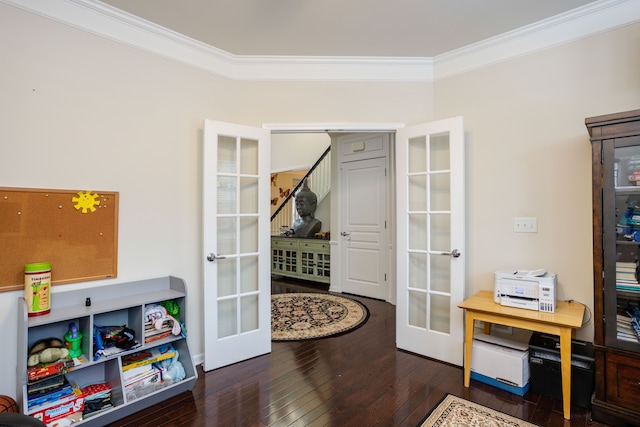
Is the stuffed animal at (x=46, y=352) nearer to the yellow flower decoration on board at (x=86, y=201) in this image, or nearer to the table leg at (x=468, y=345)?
the yellow flower decoration on board at (x=86, y=201)

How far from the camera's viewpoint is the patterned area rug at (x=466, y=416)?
202 centimetres

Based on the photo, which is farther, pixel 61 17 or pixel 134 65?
pixel 134 65

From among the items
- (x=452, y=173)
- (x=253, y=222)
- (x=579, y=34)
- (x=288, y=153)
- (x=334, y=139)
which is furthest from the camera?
(x=288, y=153)

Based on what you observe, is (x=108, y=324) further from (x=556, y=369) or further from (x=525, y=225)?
(x=525, y=225)

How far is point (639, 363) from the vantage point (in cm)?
194

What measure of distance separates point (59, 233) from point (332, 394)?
2125 mm

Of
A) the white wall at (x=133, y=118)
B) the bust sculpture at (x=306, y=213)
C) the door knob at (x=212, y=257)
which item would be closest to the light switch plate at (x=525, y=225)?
the white wall at (x=133, y=118)

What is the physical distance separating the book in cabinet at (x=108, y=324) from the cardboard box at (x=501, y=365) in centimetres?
210

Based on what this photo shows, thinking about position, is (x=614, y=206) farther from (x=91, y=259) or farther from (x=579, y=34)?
(x=91, y=259)

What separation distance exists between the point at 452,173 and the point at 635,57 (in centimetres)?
138

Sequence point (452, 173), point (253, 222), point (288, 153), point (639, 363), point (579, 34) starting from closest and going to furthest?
1. point (639, 363)
2. point (579, 34)
3. point (452, 173)
4. point (253, 222)
5. point (288, 153)

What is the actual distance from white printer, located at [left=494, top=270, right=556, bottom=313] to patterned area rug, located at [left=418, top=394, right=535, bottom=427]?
0.72m

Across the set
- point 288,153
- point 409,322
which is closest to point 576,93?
point 409,322

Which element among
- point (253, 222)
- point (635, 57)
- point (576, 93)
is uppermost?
point (635, 57)
